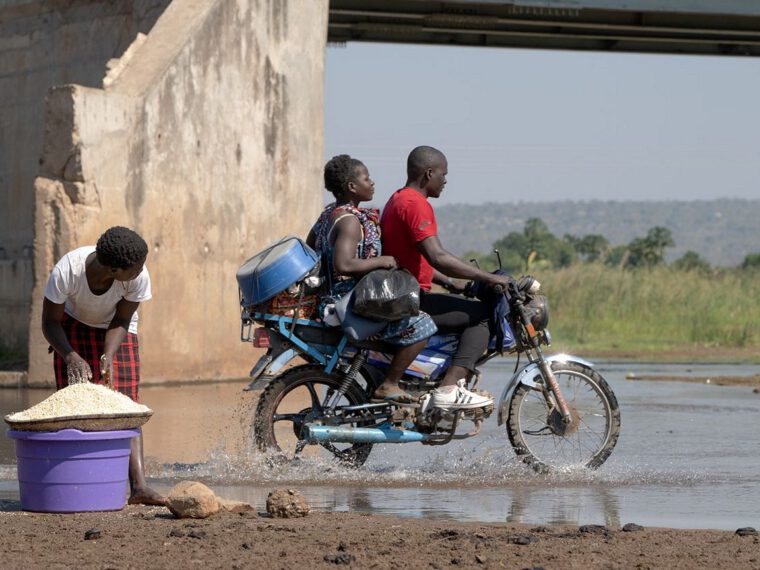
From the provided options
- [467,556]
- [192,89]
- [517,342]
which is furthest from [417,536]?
[192,89]

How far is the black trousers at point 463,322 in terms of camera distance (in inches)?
353

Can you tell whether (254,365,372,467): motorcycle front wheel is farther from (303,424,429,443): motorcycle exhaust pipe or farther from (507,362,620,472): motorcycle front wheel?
(507,362,620,472): motorcycle front wheel

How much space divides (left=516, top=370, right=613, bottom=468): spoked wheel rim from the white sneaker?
12.8 inches

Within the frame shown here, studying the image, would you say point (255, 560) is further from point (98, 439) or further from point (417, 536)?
point (98, 439)

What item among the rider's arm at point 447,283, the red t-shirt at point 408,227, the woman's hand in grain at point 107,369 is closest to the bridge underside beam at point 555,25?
the rider's arm at point 447,283

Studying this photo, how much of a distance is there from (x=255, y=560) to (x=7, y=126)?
1419 centimetres

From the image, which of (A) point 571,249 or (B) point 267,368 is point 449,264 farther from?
(A) point 571,249

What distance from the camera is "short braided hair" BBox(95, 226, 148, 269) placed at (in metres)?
7.30

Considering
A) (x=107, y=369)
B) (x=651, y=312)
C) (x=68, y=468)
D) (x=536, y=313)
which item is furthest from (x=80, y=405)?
(x=651, y=312)

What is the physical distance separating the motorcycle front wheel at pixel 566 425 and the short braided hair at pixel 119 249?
2808 mm

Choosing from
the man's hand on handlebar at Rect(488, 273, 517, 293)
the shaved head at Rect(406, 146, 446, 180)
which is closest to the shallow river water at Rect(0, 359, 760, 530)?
the man's hand on handlebar at Rect(488, 273, 517, 293)

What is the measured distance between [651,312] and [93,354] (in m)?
24.2

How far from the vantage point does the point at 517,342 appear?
30.1ft

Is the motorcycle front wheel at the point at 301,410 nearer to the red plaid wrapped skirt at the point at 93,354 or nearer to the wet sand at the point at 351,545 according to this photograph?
the red plaid wrapped skirt at the point at 93,354
